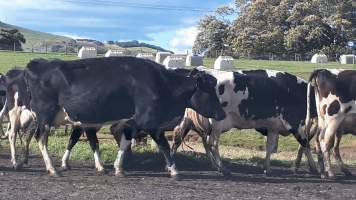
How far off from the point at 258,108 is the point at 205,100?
4.45 ft

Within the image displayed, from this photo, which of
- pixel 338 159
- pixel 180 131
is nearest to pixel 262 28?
pixel 180 131

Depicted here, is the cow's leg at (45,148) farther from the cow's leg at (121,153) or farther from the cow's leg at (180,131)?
the cow's leg at (180,131)

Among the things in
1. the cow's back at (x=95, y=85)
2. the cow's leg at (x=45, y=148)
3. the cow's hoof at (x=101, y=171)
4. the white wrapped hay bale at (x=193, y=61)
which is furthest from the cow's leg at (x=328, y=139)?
the white wrapped hay bale at (x=193, y=61)

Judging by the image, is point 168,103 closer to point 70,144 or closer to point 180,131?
point 180,131

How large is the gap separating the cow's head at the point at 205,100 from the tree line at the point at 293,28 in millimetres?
55283

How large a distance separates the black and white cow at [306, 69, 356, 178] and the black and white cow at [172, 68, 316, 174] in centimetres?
73

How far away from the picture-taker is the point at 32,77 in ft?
45.2

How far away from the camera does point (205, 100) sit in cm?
1407

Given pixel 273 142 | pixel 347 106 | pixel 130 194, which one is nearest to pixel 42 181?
pixel 130 194

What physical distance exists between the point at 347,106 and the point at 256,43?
57.4m

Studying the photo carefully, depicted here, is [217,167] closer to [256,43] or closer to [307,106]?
[307,106]

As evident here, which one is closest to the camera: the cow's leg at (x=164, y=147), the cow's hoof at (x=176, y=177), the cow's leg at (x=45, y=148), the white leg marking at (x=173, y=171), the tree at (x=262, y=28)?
the cow's hoof at (x=176, y=177)

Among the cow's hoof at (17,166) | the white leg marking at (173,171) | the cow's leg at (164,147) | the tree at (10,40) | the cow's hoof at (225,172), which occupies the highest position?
the tree at (10,40)

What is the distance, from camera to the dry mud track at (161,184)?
35.8ft
